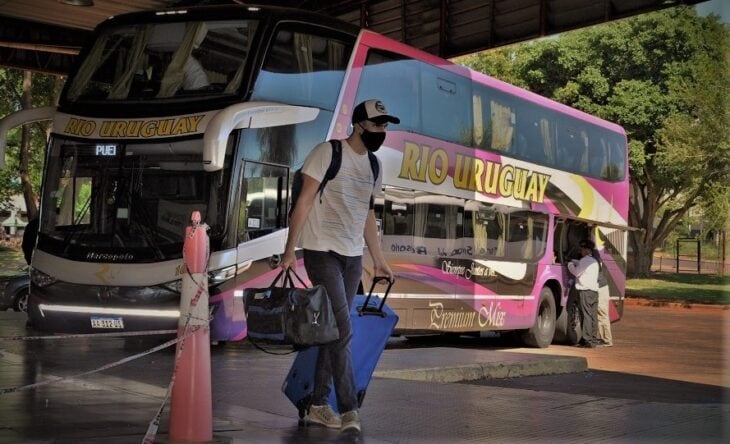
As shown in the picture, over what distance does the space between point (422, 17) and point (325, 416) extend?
607 inches

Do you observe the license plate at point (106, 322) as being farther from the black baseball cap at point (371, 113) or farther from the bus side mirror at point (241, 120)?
the black baseball cap at point (371, 113)

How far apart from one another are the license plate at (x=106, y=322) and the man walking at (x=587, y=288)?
933 centimetres

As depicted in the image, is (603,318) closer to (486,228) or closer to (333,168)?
(486,228)

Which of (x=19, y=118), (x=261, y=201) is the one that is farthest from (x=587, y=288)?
(x=19, y=118)

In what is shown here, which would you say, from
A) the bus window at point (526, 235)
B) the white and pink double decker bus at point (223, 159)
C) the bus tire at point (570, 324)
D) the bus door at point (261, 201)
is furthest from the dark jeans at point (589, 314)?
the bus door at point (261, 201)

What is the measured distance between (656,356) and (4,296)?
40.1 feet

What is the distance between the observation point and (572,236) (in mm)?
20234

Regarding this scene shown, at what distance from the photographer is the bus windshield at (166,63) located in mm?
13023

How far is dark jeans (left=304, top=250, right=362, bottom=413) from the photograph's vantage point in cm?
677

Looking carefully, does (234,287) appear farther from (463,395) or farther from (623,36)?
(623,36)

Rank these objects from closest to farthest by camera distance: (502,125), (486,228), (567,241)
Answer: (486,228)
(502,125)
(567,241)

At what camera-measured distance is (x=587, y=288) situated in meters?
19.0

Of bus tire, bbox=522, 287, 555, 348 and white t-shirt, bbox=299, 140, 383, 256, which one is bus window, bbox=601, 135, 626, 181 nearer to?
bus tire, bbox=522, 287, 555, 348

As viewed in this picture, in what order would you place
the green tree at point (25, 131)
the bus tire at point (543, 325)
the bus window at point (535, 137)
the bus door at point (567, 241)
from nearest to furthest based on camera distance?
the bus window at point (535, 137), the bus tire at point (543, 325), the bus door at point (567, 241), the green tree at point (25, 131)
